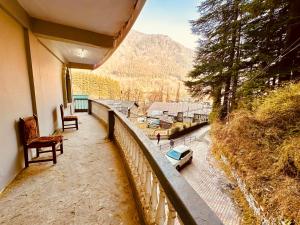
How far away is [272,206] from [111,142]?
148 inches

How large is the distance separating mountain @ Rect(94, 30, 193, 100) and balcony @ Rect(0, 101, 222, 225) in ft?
74.3

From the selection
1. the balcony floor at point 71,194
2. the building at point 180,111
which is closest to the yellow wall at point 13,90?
the balcony floor at point 71,194

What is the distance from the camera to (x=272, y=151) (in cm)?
430

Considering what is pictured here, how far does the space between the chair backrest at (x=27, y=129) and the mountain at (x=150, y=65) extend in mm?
22491

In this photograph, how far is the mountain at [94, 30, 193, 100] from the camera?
39.8 m

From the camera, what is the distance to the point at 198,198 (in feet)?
2.33

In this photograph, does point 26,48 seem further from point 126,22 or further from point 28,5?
point 126,22

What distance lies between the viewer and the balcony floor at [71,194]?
1.61m

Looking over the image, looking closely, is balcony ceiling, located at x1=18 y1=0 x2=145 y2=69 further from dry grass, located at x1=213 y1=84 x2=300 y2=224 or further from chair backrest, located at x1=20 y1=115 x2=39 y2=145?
dry grass, located at x1=213 y1=84 x2=300 y2=224

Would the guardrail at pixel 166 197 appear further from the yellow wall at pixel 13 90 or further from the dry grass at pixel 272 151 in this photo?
the dry grass at pixel 272 151

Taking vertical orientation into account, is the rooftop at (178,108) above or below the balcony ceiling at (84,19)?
below

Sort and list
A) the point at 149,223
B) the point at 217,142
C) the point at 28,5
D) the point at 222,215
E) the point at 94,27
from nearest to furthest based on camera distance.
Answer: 1. the point at 149,223
2. the point at 28,5
3. the point at 94,27
4. the point at 222,215
5. the point at 217,142

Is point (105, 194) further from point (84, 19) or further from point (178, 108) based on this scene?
point (178, 108)

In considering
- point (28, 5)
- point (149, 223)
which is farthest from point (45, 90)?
point (149, 223)
